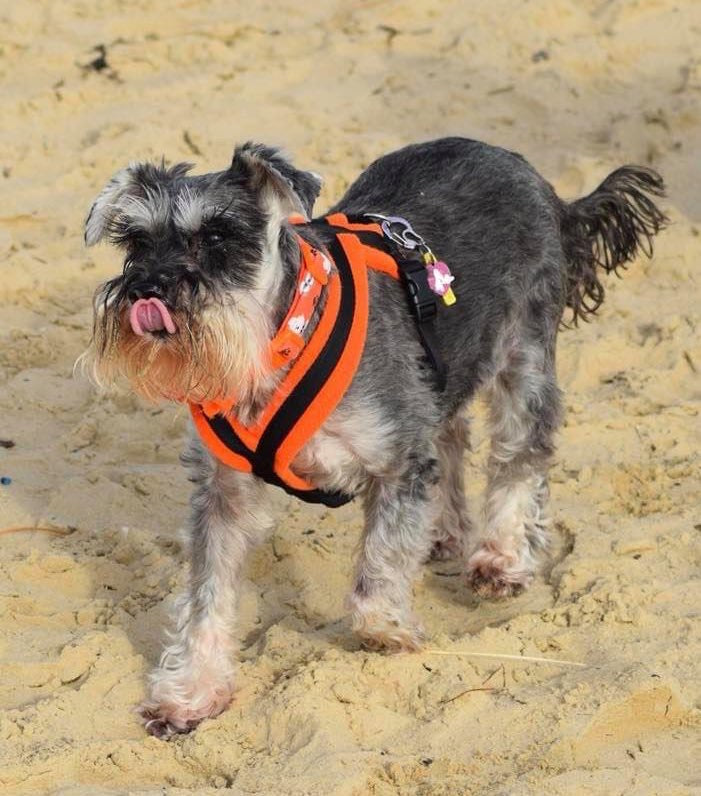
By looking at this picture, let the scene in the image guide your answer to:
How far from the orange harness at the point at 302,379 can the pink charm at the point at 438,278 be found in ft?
1.14

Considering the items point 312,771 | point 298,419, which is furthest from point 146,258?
point 312,771

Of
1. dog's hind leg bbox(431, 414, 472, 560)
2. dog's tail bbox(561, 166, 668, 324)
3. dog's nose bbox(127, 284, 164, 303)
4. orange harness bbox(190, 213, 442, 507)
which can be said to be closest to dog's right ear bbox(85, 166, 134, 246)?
dog's nose bbox(127, 284, 164, 303)

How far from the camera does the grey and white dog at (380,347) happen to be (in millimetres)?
4777

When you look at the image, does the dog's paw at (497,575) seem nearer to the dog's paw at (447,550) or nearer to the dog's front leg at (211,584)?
the dog's paw at (447,550)

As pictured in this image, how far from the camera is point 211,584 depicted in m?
5.42

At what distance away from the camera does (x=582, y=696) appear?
16.6ft

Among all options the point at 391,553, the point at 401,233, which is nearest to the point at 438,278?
the point at 401,233

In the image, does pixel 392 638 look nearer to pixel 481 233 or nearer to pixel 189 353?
pixel 189 353

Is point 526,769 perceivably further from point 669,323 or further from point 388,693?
point 669,323

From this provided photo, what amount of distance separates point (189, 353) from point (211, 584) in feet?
3.59

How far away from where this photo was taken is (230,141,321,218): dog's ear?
4.89 metres

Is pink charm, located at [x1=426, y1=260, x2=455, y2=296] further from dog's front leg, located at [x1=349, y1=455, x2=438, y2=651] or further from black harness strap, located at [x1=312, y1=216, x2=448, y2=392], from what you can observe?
dog's front leg, located at [x1=349, y1=455, x2=438, y2=651]

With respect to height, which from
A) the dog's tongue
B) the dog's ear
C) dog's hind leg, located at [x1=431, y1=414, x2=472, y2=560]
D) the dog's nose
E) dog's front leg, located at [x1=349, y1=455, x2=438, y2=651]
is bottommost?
dog's hind leg, located at [x1=431, y1=414, x2=472, y2=560]

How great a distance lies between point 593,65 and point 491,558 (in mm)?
5976
